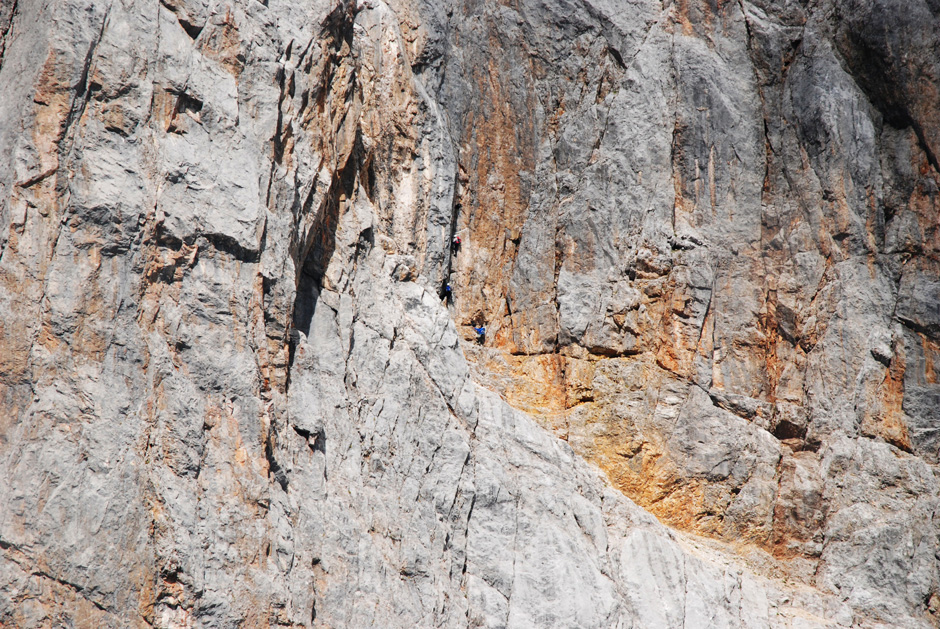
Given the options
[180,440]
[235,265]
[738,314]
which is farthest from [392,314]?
[738,314]

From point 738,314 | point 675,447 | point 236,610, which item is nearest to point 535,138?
point 738,314

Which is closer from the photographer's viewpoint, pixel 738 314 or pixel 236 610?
pixel 236 610

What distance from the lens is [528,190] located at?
2589cm

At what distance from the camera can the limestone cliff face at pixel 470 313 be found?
1466cm

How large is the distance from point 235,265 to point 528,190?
1177cm

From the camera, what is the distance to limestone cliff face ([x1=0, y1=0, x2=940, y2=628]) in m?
14.7

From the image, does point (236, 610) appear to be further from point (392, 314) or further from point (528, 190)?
point (528, 190)

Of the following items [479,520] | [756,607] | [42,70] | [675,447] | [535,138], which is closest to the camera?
[42,70]

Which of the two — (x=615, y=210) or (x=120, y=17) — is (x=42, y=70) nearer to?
(x=120, y=17)

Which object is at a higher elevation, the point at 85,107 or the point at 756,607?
the point at 85,107

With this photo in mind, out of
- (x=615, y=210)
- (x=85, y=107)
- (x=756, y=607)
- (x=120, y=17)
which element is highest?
(x=615, y=210)

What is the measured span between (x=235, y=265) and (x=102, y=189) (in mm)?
2814

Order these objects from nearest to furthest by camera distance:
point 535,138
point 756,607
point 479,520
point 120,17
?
point 120,17, point 479,520, point 756,607, point 535,138

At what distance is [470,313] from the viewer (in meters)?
25.3
